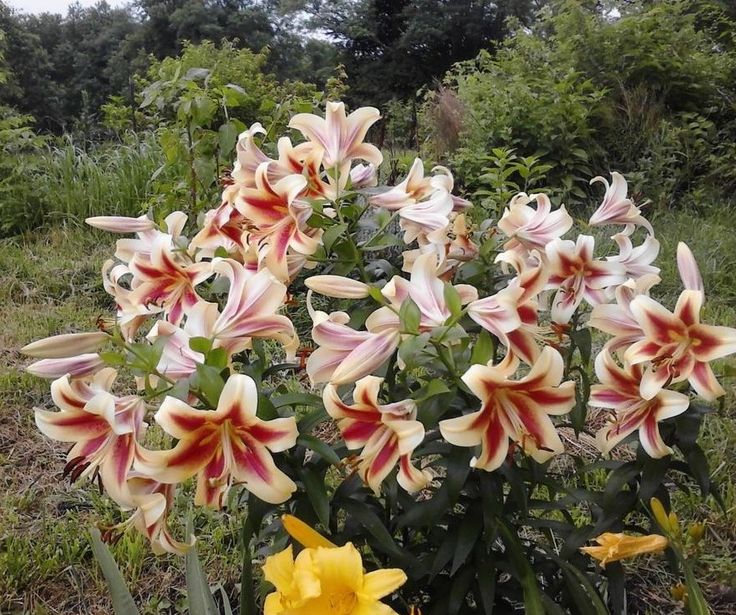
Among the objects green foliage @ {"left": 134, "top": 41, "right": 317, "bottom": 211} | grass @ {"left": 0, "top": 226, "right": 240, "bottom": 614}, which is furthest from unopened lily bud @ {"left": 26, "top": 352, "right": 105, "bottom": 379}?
green foliage @ {"left": 134, "top": 41, "right": 317, "bottom": 211}

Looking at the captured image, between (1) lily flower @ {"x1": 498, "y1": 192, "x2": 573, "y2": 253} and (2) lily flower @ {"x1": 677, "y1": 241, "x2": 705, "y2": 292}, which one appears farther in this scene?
(1) lily flower @ {"x1": 498, "y1": 192, "x2": 573, "y2": 253}

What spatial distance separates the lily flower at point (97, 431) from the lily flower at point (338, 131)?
0.37 meters

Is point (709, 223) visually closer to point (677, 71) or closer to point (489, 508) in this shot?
point (677, 71)

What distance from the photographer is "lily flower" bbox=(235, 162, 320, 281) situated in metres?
0.76

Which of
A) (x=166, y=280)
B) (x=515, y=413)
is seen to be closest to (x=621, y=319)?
(x=515, y=413)

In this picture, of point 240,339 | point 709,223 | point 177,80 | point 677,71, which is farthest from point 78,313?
point 677,71

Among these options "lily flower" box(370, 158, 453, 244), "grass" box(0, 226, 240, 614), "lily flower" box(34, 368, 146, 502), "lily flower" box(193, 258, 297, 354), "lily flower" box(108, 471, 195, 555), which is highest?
"lily flower" box(370, 158, 453, 244)

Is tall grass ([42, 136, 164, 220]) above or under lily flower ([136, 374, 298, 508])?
under

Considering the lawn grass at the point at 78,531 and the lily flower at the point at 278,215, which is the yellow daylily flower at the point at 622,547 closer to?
the lawn grass at the point at 78,531

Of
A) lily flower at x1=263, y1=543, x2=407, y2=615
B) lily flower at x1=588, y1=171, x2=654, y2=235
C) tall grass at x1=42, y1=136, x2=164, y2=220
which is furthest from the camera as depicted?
tall grass at x1=42, y1=136, x2=164, y2=220

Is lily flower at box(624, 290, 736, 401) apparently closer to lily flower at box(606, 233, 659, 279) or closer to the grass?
lily flower at box(606, 233, 659, 279)

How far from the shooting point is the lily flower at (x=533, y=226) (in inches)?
33.3

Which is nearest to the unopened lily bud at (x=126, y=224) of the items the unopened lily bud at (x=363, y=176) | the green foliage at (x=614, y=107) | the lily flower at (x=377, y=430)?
the unopened lily bud at (x=363, y=176)

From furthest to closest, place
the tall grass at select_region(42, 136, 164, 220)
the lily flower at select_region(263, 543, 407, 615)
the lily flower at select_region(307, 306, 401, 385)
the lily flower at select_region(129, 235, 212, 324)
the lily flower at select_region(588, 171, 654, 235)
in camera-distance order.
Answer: the tall grass at select_region(42, 136, 164, 220)
the lily flower at select_region(588, 171, 654, 235)
the lily flower at select_region(129, 235, 212, 324)
the lily flower at select_region(307, 306, 401, 385)
the lily flower at select_region(263, 543, 407, 615)
